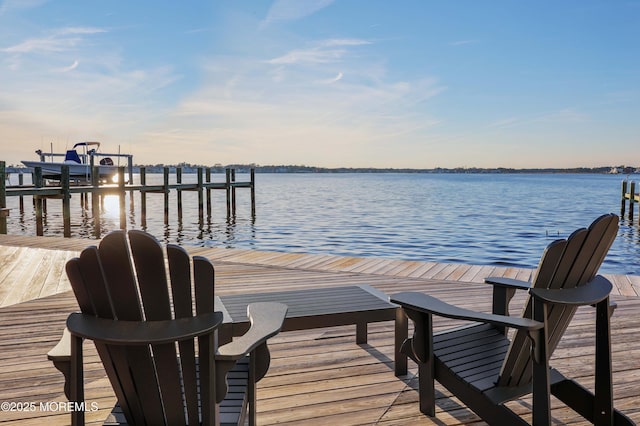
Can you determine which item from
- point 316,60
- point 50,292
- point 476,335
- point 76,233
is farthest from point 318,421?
point 76,233

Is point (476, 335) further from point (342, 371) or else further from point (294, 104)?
point (294, 104)

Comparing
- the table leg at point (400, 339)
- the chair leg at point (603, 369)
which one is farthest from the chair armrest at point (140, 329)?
the table leg at point (400, 339)

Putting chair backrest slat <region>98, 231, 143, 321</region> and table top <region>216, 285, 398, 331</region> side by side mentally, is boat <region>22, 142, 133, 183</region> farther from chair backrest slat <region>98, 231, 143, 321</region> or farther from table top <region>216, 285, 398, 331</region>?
chair backrest slat <region>98, 231, 143, 321</region>

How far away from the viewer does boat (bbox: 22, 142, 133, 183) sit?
2668 cm

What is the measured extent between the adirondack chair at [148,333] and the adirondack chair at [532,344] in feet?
2.81

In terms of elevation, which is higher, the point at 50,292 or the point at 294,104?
the point at 294,104

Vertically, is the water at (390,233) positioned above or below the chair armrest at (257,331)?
below

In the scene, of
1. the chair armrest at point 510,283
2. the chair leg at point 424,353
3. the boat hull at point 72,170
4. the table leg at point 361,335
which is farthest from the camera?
the boat hull at point 72,170

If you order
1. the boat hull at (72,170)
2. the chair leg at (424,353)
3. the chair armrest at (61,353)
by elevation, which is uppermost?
the boat hull at (72,170)

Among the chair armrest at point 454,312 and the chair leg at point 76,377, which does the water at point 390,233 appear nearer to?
the chair armrest at point 454,312

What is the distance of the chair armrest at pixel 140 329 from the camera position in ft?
4.37

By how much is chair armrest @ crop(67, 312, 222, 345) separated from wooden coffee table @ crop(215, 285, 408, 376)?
1.05 metres

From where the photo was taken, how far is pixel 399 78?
1620 cm

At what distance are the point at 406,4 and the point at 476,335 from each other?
10.2 meters
